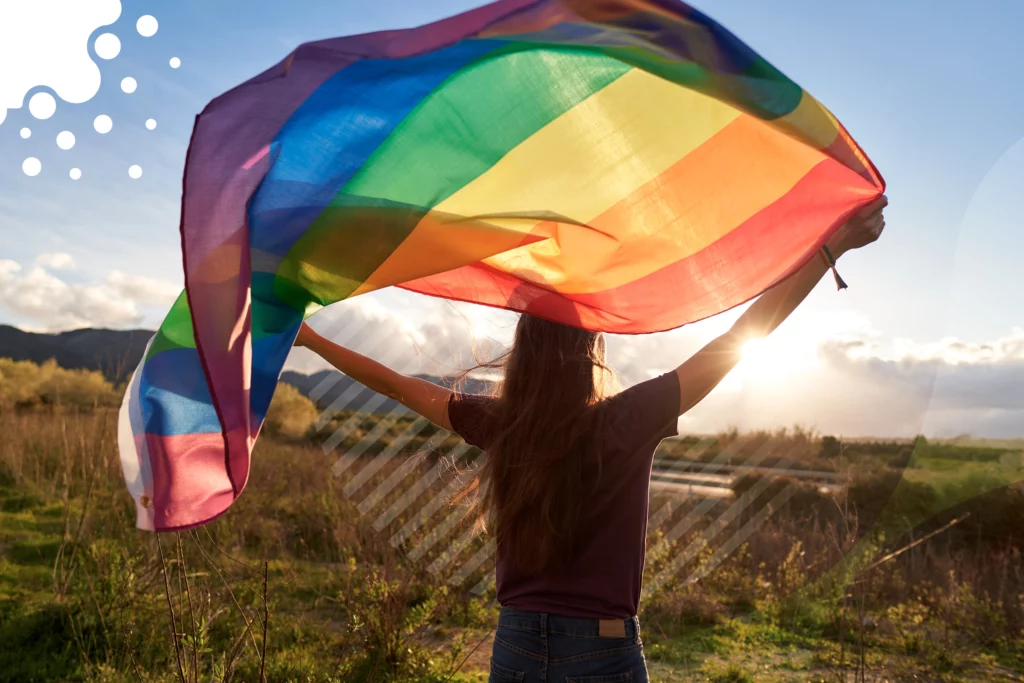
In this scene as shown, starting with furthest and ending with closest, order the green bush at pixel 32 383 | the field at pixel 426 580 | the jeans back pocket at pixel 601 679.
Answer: the green bush at pixel 32 383 < the field at pixel 426 580 < the jeans back pocket at pixel 601 679

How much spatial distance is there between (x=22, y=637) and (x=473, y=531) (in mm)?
4147

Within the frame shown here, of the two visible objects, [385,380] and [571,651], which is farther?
[385,380]

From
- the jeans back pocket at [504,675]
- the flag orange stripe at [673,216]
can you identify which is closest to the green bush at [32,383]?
the flag orange stripe at [673,216]

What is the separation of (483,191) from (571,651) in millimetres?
1277

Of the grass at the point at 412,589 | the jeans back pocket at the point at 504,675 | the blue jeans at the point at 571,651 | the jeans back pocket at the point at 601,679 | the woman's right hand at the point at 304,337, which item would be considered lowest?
the grass at the point at 412,589

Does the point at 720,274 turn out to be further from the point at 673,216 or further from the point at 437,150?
the point at 437,150

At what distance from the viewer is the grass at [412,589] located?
4.30m

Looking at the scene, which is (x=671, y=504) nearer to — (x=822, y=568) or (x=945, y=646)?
(x=822, y=568)

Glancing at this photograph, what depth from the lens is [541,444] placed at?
1.88m

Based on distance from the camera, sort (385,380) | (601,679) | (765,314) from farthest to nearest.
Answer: (385,380) → (765,314) → (601,679)

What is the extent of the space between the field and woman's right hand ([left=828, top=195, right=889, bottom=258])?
1449 mm

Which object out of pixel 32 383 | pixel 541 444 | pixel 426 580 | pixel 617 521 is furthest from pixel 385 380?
pixel 32 383

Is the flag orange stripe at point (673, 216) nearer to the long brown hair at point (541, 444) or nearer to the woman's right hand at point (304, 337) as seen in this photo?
the long brown hair at point (541, 444)

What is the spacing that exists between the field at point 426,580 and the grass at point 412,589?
0.07 feet
